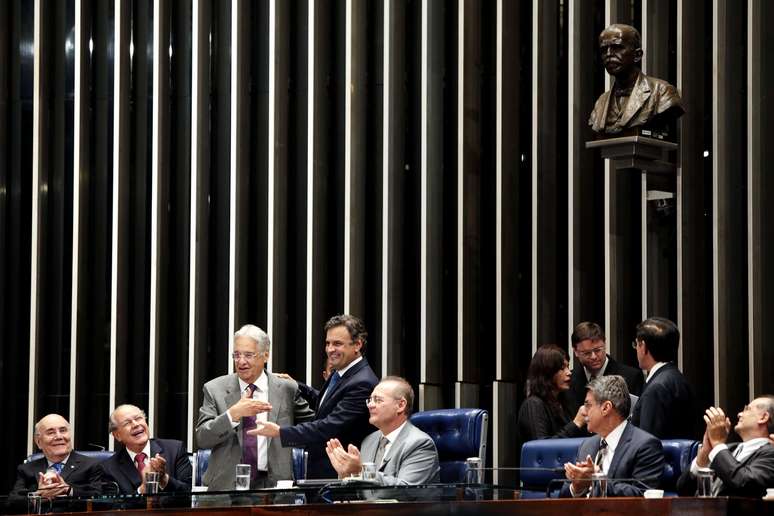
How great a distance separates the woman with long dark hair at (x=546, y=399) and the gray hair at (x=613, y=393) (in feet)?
2.49

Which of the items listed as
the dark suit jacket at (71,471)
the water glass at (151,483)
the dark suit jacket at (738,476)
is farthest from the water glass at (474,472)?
the dark suit jacket at (71,471)

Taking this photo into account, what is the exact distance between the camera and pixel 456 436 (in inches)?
213

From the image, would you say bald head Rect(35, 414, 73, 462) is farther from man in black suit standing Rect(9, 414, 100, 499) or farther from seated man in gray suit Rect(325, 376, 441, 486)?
seated man in gray suit Rect(325, 376, 441, 486)

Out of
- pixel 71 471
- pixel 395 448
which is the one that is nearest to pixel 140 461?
pixel 71 471

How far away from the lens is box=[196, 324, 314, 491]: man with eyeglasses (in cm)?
537

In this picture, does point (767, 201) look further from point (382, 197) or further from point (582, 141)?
point (382, 197)

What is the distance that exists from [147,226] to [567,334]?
8.48 feet

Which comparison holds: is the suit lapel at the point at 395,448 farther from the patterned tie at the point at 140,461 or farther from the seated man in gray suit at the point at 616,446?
the patterned tie at the point at 140,461

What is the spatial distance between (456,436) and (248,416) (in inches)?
30.4

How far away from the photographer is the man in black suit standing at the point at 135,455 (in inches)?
233

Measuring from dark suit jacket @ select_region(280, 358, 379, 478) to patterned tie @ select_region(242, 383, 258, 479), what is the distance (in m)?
0.11

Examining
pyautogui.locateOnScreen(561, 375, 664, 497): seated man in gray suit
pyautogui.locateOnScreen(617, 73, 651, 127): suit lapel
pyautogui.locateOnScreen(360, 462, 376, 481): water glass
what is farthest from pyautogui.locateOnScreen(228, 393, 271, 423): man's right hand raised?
pyautogui.locateOnScreen(617, 73, 651, 127): suit lapel

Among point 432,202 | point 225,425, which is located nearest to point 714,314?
point 432,202

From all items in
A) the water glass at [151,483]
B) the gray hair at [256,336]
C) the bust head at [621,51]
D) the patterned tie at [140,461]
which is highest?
the bust head at [621,51]
